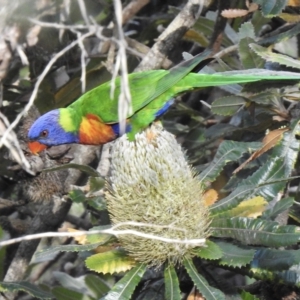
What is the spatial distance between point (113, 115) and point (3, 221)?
0.63 metres

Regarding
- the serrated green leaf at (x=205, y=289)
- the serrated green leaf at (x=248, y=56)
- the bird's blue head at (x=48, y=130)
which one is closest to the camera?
the serrated green leaf at (x=205, y=289)

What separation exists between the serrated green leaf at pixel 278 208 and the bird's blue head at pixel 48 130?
0.76m

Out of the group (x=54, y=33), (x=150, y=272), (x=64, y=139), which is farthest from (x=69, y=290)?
(x=54, y=33)

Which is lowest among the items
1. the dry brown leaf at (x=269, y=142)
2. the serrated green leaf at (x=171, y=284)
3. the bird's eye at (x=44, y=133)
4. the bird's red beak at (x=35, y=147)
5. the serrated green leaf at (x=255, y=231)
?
the serrated green leaf at (x=171, y=284)

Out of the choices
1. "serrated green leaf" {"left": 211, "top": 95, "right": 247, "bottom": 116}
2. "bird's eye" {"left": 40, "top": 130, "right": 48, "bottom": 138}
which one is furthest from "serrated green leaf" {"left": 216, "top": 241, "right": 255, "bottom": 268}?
"bird's eye" {"left": 40, "top": 130, "right": 48, "bottom": 138}

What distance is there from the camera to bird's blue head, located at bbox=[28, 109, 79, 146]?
6.58 ft

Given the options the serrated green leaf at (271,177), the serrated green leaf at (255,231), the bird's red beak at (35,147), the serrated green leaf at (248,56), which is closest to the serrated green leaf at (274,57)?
the serrated green leaf at (248,56)

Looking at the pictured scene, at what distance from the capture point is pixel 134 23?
2711 mm

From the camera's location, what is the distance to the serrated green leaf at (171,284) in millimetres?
1500

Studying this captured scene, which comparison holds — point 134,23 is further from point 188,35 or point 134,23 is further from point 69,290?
point 69,290

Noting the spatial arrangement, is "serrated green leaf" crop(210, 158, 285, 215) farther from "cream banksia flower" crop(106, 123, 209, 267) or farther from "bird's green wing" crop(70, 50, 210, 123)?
"bird's green wing" crop(70, 50, 210, 123)

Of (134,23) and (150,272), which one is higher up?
(134,23)

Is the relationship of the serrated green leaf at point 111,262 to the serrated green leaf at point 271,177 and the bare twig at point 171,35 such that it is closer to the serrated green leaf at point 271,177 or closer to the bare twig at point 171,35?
the serrated green leaf at point 271,177

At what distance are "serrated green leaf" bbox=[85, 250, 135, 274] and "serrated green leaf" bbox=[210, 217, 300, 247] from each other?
247 mm
